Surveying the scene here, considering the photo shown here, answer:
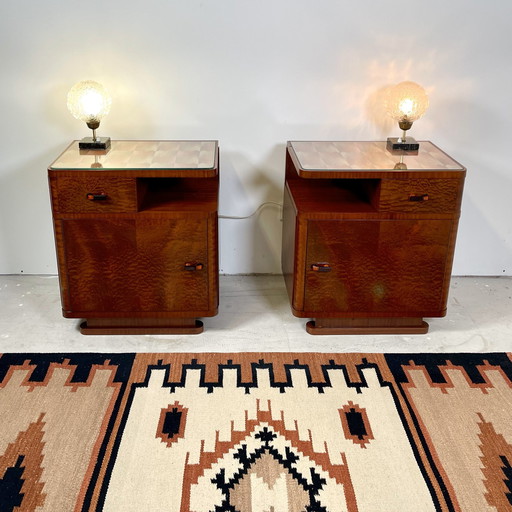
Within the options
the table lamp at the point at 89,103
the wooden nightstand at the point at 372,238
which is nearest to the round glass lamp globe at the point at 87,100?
the table lamp at the point at 89,103

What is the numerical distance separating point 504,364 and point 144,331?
1140 millimetres

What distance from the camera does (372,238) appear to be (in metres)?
1.88

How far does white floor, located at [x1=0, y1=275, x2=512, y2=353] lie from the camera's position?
1.94 m

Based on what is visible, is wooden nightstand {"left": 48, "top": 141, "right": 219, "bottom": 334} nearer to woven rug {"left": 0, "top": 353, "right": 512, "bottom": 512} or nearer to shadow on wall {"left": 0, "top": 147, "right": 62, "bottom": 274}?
woven rug {"left": 0, "top": 353, "right": 512, "bottom": 512}

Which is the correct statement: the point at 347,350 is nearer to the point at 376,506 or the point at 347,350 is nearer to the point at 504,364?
the point at 504,364

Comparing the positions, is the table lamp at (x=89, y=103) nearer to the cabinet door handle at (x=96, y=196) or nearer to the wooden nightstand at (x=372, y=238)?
the cabinet door handle at (x=96, y=196)

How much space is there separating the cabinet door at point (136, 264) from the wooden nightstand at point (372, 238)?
327mm

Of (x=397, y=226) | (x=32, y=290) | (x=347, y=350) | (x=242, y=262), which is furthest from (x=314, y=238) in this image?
(x=32, y=290)

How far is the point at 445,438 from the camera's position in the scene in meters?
1.55

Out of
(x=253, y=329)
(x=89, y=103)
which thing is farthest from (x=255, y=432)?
(x=89, y=103)

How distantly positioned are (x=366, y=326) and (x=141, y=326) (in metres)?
0.75

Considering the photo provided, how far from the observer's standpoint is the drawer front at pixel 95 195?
A: 1794 millimetres

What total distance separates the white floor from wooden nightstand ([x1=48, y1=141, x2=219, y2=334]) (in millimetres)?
82

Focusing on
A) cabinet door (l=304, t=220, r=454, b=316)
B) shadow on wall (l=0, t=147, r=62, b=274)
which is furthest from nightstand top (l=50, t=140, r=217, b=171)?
cabinet door (l=304, t=220, r=454, b=316)
